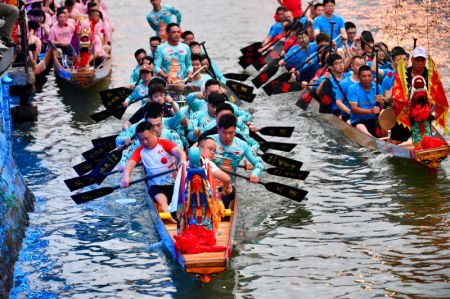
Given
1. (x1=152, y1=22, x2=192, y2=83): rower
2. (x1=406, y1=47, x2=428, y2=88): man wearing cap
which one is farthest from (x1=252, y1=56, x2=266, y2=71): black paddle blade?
(x1=406, y1=47, x2=428, y2=88): man wearing cap

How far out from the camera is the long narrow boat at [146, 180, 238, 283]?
12188 mm

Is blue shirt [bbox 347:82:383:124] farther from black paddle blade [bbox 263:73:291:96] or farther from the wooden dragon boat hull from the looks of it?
the wooden dragon boat hull

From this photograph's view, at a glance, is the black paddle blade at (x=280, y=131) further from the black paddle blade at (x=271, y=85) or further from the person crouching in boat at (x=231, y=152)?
the black paddle blade at (x=271, y=85)

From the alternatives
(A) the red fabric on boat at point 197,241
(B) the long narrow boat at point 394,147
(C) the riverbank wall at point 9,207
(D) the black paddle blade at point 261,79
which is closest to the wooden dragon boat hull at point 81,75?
(D) the black paddle blade at point 261,79

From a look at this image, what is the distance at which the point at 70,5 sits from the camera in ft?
89.6

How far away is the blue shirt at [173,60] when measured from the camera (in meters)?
20.5

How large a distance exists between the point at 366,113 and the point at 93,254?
6337 mm

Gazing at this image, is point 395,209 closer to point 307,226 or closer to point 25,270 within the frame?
point 307,226

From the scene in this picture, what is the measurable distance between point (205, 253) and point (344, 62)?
10308mm

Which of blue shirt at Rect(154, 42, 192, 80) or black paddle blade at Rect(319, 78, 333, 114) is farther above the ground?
blue shirt at Rect(154, 42, 192, 80)

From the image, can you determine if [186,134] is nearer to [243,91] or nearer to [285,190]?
[243,91]

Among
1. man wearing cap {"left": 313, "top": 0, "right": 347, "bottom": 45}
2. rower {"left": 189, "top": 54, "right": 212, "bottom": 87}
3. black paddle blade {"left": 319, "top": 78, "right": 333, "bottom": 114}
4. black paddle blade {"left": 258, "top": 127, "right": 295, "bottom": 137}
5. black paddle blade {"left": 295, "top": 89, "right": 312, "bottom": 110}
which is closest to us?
black paddle blade {"left": 258, "top": 127, "right": 295, "bottom": 137}

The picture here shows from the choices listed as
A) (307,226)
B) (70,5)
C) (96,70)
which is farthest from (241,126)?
(70,5)

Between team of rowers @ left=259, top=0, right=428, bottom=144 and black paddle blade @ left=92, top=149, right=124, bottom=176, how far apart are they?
4.75m
